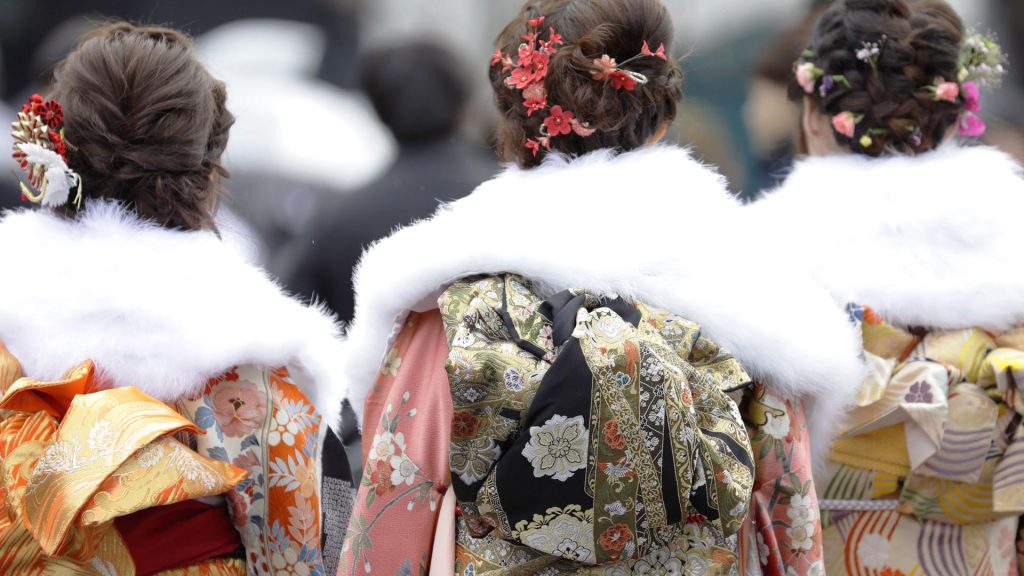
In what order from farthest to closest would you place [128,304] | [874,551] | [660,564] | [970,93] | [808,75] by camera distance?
[808,75], [970,93], [874,551], [128,304], [660,564]

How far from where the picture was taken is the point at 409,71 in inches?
135

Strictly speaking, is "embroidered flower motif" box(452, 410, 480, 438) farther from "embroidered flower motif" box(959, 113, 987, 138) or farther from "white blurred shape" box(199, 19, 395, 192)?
"white blurred shape" box(199, 19, 395, 192)

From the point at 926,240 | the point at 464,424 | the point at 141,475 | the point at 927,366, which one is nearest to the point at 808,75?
the point at 926,240

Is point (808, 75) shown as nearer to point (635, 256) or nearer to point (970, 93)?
point (970, 93)

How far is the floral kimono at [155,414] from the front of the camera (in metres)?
1.90

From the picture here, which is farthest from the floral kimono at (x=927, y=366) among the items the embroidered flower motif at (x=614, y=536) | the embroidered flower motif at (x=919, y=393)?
the embroidered flower motif at (x=614, y=536)

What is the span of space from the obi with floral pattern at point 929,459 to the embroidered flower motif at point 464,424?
40.5 inches

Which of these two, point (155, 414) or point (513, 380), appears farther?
point (155, 414)

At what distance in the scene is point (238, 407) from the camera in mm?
2162

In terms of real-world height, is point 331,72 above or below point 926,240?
below

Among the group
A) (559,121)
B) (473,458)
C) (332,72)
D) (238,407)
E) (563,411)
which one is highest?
(559,121)

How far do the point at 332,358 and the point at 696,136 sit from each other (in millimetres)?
2530

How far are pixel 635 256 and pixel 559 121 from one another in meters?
0.29

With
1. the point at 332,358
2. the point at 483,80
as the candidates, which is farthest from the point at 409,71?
the point at 332,358
